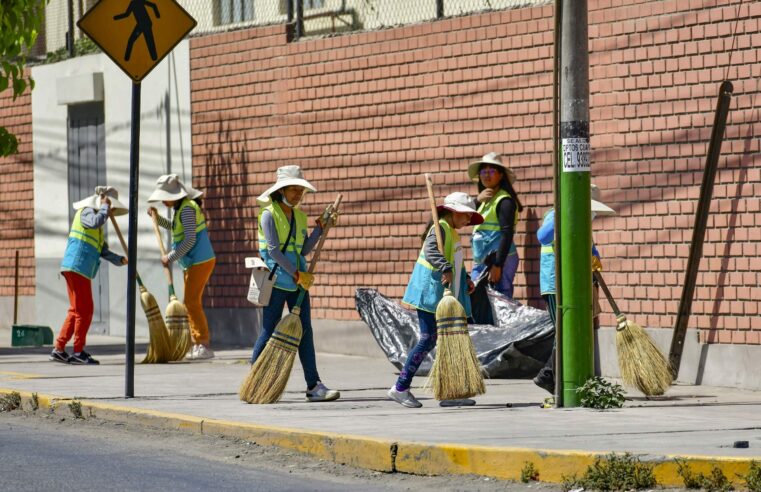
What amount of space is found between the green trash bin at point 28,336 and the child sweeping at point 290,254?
7.06 m

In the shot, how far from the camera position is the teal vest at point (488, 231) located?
14195 millimetres

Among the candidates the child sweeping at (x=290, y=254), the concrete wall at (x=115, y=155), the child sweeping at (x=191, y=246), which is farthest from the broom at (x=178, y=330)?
the child sweeping at (x=290, y=254)

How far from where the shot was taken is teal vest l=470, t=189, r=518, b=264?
559 inches

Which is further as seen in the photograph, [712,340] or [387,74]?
[387,74]

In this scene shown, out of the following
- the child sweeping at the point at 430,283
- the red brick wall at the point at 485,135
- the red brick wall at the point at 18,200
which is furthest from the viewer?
the red brick wall at the point at 18,200

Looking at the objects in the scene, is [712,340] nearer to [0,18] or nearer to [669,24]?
[669,24]

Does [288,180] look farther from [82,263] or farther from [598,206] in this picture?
[82,263]

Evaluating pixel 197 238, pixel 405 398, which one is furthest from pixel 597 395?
pixel 197 238

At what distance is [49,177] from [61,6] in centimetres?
296

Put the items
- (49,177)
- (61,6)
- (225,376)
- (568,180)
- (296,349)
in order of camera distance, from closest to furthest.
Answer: (568,180) < (296,349) < (225,376) < (49,177) < (61,6)

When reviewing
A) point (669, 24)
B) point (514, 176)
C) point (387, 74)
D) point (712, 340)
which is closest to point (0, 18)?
point (387, 74)

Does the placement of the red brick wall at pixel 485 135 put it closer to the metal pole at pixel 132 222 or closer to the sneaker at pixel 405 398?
the sneaker at pixel 405 398

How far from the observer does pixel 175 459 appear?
31.2 ft

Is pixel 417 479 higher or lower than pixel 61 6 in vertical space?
lower
